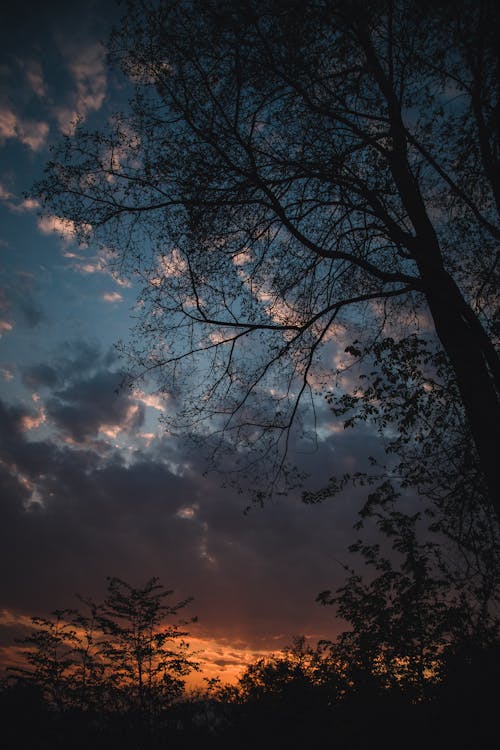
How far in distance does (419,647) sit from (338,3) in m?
15.0

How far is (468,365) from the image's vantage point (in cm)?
510

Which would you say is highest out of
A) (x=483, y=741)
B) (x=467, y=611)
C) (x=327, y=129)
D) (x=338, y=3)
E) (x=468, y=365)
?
(x=338, y=3)

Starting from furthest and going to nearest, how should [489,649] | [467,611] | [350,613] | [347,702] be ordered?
1. [350,613]
2. [467,611]
3. [489,649]
4. [347,702]

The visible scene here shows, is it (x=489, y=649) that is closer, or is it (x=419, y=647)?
(x=489, y=649)

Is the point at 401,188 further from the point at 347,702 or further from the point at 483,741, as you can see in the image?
the point at 347,702

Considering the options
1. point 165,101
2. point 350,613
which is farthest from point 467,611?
point 165,101

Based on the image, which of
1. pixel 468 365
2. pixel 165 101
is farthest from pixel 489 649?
pixel 165 101

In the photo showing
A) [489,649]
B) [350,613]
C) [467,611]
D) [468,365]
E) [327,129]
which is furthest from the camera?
[350,613]

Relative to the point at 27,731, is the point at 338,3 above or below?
above

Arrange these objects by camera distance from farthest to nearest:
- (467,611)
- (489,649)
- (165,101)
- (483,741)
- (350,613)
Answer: (350,613)
(467,611)
(489,649)
(165,101)
(483,741)

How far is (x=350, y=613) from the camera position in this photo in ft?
41.9

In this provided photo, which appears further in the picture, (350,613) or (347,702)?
(350,613)

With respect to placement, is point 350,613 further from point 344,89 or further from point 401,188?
point 344,89

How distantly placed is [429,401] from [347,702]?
19.3 ft
